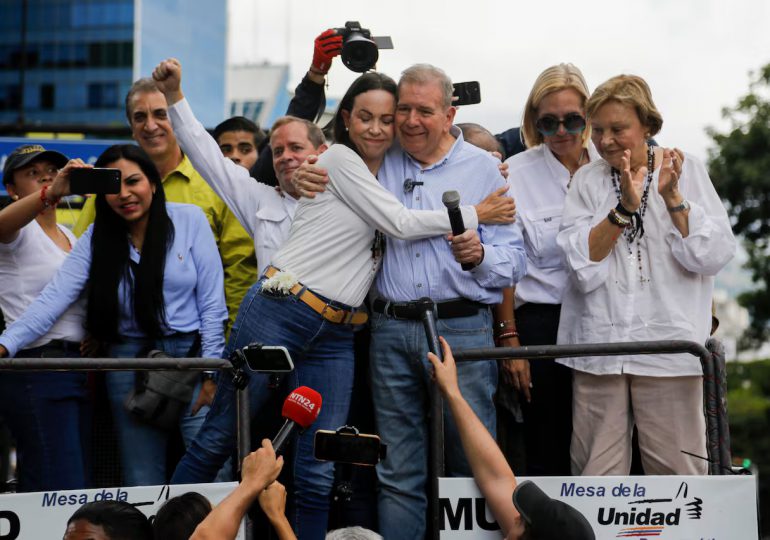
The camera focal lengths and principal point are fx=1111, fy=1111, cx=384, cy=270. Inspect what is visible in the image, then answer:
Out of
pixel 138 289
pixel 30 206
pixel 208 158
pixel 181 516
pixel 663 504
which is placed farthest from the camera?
pixel 208 158

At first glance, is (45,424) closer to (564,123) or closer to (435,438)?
(435,438)

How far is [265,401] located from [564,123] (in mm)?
2119

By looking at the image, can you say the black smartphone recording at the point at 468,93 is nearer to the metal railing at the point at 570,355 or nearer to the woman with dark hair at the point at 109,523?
the metal railing at the point at 570,355

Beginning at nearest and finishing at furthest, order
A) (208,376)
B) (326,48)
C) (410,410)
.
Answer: (410,410)
(208,376)
(326,48)

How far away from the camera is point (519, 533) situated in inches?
173

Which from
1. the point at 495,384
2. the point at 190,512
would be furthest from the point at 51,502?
the point at 495,384

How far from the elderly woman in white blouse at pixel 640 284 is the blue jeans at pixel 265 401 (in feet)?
3.97

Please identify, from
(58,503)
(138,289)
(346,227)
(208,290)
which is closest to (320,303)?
(346,227)

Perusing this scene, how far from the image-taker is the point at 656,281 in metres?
5.20

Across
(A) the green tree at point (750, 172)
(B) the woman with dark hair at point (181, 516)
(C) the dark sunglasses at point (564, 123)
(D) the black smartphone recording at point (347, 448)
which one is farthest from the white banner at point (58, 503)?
(A) the green tree at point (750, 172)

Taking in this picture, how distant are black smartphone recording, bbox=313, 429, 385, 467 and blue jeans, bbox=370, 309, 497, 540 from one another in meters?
0.61

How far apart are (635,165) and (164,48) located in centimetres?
6377

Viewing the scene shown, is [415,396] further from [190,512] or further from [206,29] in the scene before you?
[206,29]

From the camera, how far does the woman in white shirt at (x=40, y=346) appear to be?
525 centimetres
